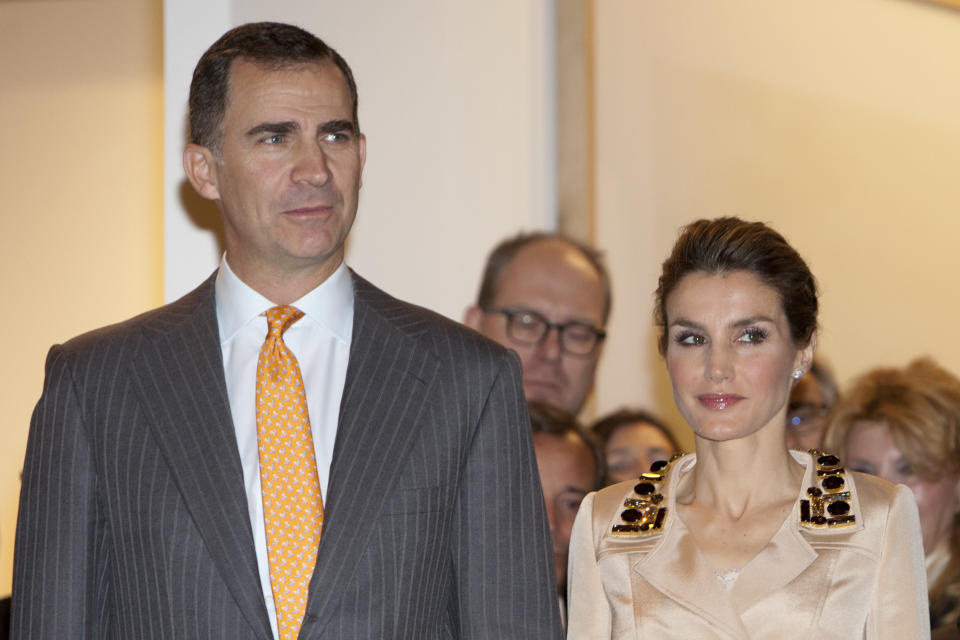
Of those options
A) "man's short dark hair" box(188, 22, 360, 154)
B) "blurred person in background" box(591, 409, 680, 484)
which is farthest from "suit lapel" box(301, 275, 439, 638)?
"blurred person in background" box(591, 409, 680, 484)

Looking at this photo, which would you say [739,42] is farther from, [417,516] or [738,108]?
[417,516]

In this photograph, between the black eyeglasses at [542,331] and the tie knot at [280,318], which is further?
the black eyeglasses at [542,331]

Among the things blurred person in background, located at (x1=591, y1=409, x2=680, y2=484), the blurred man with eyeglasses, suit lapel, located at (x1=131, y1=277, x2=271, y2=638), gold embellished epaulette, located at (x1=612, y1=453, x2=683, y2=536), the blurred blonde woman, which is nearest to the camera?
suit lapel, located at (x1=131, y1=277, x2=271, y2=638)

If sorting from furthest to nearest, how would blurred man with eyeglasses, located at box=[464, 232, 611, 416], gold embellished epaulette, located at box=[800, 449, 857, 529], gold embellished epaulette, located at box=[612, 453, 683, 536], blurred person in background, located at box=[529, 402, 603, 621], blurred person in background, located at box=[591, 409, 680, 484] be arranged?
blurred person in background, located at box=[591, 409, 680, 484] < blurred man with eyeglasses, located at box=[464, 232, 611, 416] < blurred person in background, located at box=[529, 402, 603, 621] < gold embellished epaulette, located at box=[612, 453, 683, 536] < gold embellished epaulette, located at box=[800, 449, 857, 529]

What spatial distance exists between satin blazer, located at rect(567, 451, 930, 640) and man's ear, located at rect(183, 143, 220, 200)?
0.94 metres

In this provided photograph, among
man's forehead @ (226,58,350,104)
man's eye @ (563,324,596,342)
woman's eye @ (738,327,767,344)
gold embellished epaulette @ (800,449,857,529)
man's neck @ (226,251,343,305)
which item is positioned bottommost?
gold embellished epaulette @ (800,449,857,529)

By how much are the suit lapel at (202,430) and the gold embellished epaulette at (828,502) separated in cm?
101

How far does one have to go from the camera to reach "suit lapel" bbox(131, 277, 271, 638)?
214 cm

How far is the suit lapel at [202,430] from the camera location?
2.14m

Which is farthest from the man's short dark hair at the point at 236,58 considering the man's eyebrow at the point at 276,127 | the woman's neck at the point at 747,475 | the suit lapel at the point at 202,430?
the woman's neck at the point at 747,475

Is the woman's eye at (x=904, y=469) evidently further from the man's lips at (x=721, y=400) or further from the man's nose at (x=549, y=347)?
the man's lips at (x=721, y=400)

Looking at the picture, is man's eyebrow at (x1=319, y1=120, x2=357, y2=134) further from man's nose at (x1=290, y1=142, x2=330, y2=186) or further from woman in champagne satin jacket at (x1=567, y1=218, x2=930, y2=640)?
woman in champagne satin jacket at (x1=567, y1=218, x2=930, y2=640)

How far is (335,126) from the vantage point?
2.38 m

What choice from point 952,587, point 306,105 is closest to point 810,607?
point 306,105
